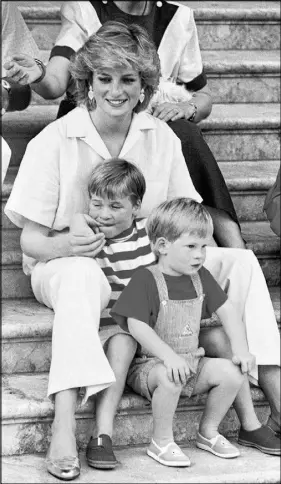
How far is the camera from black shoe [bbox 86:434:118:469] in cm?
267

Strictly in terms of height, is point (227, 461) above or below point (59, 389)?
below

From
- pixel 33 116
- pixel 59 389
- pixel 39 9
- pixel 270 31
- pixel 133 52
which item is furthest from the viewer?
pixel 270 31

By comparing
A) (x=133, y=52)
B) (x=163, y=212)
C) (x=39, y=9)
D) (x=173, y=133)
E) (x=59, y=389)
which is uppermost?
(x=39, y=9)

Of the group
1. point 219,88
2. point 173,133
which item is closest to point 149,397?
point 173,133

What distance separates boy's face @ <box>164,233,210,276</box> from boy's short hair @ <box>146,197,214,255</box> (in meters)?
0.01

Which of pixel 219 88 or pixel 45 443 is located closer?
pixel 45 443

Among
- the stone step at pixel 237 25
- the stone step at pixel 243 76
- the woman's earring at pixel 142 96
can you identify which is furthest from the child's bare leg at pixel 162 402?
the stone step at pixel 237 25

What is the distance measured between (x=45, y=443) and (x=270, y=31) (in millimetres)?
2118

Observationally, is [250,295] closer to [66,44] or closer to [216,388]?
[216,388]

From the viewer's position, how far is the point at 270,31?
4223 millimetres

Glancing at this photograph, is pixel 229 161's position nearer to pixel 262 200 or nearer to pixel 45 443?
pixel 262 200

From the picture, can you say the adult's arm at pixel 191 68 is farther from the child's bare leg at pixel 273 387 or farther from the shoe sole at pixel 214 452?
the shoe sole at pixel 214 452

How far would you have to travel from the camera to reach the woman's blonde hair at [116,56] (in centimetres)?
301

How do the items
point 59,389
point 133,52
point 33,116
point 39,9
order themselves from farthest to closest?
point 39,9 → point 33,116 → point 133,52 → point 59,389
